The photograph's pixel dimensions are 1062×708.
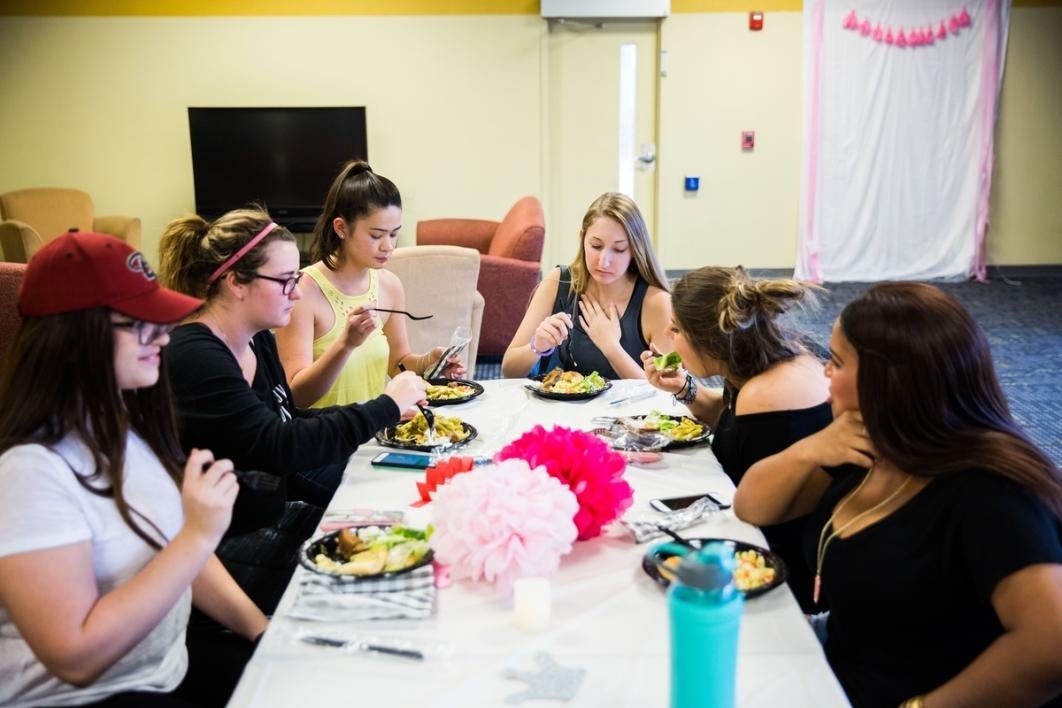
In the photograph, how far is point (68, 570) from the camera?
3.72ft

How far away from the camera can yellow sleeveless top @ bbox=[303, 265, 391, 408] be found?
2650mm

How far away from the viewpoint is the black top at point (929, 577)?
3.95ft

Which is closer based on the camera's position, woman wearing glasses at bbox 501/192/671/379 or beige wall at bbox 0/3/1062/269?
woman wearing glasses at bbox 501/192/671/379

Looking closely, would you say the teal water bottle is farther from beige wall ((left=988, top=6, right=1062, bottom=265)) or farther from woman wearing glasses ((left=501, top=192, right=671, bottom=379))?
beige wall ((left=988, top=6, right=1062, bottom=265))

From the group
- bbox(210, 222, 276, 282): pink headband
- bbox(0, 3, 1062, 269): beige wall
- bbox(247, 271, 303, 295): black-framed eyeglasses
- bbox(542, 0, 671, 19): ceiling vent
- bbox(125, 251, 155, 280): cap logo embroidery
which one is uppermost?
bbox(542, 0, 671, 19): ceiling vent

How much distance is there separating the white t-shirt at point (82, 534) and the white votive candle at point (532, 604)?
1.62ft

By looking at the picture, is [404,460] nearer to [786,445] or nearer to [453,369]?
[453,369]

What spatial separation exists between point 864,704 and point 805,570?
485 mm

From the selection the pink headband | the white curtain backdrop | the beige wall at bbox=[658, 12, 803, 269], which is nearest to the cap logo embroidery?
the pink headband

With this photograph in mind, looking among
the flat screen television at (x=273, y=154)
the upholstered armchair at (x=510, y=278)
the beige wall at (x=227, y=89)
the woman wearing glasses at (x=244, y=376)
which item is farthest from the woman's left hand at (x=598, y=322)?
the beige wall at (x=227, y=89)

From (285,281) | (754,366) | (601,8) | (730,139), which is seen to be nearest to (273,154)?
(601,8)

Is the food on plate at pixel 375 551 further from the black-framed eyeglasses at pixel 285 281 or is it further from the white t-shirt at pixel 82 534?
the black-framed eyeglasses at pixel 285 281

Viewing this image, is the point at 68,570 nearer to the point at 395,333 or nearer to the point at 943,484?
the point at 943,484

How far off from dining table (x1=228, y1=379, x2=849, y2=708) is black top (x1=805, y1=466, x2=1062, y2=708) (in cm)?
12
